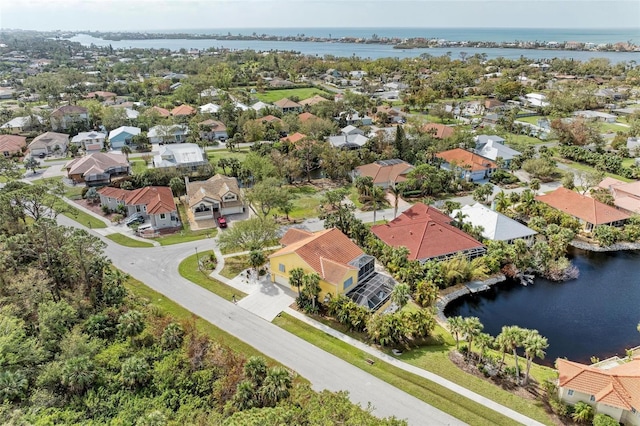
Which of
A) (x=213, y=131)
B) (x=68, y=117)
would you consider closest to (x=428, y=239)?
(x=213, y=131)

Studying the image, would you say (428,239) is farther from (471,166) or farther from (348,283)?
(471,166)

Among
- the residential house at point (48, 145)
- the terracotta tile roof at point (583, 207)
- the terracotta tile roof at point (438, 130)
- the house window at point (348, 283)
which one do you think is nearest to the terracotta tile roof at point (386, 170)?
the terracotta tile roof at point (438, 130)

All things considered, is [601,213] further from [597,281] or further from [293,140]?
[293,140]

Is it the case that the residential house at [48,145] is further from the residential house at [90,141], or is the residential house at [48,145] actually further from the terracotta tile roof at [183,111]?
the terracotta tile roof at [183,111]

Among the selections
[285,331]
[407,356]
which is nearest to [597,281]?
[407,356]

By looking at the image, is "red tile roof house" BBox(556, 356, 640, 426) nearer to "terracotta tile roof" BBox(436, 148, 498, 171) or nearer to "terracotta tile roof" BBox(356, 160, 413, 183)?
"terracotta tile roof" BBox(356, 160, 413, 183)

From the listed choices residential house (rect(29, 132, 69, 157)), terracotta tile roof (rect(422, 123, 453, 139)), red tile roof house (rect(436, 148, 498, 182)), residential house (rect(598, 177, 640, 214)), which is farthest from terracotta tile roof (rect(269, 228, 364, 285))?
residential house (rect(29, 132, 69, 157))
